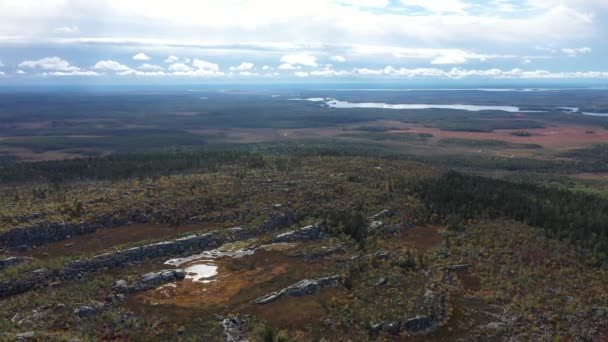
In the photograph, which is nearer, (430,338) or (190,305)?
(430,338)

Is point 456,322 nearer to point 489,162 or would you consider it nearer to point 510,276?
point 510,276

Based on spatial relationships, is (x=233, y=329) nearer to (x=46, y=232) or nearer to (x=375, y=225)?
(x=375, y=225)

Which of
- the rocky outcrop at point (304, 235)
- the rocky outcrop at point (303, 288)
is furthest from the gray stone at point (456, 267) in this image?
the rocky outcrop at point (304, 235)

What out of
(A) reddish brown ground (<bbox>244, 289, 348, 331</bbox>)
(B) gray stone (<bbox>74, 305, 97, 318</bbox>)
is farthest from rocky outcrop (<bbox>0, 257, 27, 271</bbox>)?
(A) reddish brown ground (<bbox>244, 289, 348, 331</bbox>)

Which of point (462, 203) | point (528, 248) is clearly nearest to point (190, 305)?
point (528, 248)

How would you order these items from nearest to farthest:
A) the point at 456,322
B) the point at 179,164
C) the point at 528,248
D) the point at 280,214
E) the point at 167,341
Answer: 1. the point at 167,341
2. the point at 456,322
3. the point at 528,248
4. the point at 280,214
5. the point at 179,164

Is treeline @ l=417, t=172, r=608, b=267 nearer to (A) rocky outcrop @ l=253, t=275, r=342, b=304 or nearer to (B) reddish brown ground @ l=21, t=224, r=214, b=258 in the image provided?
(A) rocky outcrop @ l=253, t=275, r=342, b=304

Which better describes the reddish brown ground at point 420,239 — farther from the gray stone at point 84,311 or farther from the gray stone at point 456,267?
the gray stone at point 84,311
